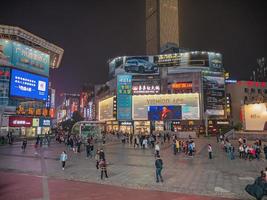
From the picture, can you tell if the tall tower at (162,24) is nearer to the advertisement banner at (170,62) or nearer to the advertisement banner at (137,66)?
the advertisement banner at (137,66)

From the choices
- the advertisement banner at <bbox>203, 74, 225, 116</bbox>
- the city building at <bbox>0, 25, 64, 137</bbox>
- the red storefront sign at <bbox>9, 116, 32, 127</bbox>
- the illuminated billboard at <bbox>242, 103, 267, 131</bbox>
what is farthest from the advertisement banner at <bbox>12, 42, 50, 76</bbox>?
the advertisement banner at <bbox>203, 74, 225, 116</bbox>

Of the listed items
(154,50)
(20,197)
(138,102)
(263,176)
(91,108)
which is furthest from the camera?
(154,50)

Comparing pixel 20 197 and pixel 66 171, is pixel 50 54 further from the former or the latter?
pixel 20 197

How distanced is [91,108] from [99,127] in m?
111

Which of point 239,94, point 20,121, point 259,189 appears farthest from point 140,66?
point 259,189

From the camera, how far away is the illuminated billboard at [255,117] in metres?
57.2

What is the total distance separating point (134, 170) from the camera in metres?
18.1

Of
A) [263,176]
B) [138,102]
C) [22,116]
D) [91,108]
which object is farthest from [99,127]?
[91,108]

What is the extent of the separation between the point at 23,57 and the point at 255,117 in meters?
59.3

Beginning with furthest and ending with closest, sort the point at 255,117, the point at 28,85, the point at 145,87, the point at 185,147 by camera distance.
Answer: the point at 145,87, the point at 28,85, the point at 255,117, the point at 185,147

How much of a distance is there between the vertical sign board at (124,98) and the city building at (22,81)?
40896 mm

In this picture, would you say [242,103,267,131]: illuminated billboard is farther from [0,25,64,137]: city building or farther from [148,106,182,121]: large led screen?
[0,25,64,137]: city building

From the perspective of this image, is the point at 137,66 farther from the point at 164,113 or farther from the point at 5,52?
the point at 5,52

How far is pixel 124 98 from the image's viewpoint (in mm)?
111438
